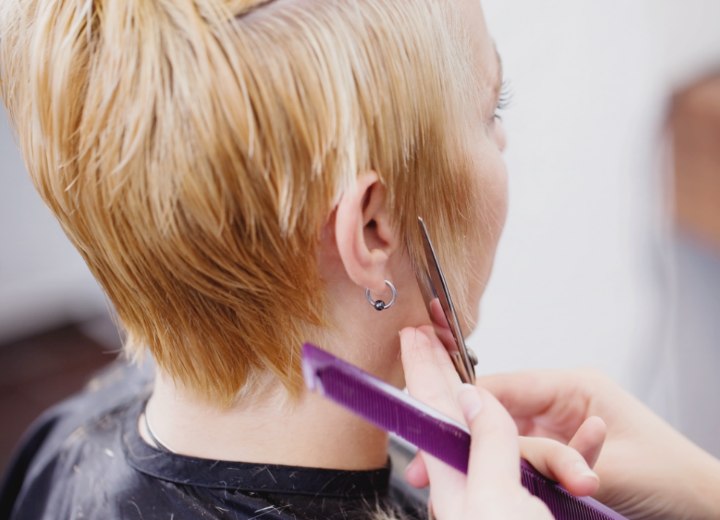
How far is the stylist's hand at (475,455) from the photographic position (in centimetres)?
63

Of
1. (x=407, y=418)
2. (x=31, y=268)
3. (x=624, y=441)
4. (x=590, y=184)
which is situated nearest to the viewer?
(x=407, y=418)

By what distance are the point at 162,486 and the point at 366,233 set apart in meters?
0.34

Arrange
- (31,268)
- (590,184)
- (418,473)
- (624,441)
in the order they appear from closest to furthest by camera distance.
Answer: (418,473), (624,441), (590,184), (31,268)

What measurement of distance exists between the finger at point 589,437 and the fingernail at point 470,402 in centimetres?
19

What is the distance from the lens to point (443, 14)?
2.62 feet

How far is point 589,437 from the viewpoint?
845 millimetres

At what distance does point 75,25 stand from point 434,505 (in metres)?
0.51

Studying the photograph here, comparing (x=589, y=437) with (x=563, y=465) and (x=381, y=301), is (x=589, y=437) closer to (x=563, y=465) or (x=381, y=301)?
(x=563, y=465)

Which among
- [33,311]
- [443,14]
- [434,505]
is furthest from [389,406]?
[33,311]

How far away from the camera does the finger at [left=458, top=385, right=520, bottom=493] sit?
64cm

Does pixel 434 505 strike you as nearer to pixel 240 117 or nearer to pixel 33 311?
pixel 240 117

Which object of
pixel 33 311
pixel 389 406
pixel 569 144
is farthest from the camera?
pixel 33 311

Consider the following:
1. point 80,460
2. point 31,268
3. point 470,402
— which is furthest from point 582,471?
point 31,268

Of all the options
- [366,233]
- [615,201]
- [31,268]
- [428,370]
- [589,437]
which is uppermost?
[366,233]
